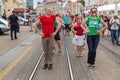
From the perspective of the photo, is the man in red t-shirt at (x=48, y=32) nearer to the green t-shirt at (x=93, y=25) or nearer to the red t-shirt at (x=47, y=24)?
the red t-shirt at (x=47, y=24)

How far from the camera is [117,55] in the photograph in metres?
15.3

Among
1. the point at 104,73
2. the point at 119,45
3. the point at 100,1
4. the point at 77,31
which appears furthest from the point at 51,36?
the point at 100,1

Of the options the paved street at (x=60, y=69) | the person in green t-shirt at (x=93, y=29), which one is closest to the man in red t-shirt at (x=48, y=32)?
the paved street at (x=60, y=69)

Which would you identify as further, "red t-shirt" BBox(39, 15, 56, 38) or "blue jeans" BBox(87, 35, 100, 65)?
"blue jeans" BBox(87, 35, 100, 65)

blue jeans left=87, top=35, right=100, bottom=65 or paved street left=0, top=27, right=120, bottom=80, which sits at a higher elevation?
blue jeans left=87, top=35, right=100, bottom=65

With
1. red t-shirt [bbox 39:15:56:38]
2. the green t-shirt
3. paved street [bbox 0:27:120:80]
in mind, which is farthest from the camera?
the green t-shirt

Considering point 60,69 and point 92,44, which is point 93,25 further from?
point 60,69

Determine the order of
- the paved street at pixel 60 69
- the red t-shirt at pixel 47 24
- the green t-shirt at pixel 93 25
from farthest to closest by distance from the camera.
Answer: the green t-shirt at pixel 93 25, the red t-shirt at pixel 47 24, the paved street at pixel 60 69

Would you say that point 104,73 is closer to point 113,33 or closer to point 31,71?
point 31,71

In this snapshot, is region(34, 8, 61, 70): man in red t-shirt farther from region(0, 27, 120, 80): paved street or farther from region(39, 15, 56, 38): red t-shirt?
region(0, 27, 120, 80): paved street

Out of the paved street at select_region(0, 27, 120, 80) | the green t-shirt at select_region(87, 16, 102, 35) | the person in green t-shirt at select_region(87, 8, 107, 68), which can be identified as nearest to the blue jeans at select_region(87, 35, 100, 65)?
the person in green t-shirt at select_region(87, 8, 107, 68)

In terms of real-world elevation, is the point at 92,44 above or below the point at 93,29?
below

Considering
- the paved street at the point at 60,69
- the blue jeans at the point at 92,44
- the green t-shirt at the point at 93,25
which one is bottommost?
the paved street at the point at 60,69

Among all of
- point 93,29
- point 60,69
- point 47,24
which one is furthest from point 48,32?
point 93,29
